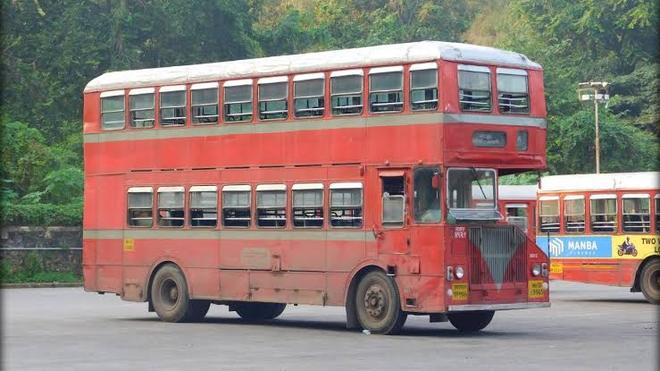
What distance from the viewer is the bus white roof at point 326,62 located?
23.6m

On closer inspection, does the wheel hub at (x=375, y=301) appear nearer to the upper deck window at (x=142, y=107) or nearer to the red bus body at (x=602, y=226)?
the upper deck window at (x=142, y=107)

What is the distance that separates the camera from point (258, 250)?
86.1ft

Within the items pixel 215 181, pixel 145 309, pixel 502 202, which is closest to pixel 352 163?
pixel 215 181

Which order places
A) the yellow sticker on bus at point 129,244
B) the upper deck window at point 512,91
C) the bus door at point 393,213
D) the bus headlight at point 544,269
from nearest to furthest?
the bus door at point 393,213, the upper deck window at point 512,91, the bus headlight at point 544,269, the yellow sticker on bus at point 129,244

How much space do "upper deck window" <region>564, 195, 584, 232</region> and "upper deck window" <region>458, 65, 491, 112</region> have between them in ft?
39.1

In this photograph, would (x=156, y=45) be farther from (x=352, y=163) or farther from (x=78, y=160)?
(x=352, y=163)

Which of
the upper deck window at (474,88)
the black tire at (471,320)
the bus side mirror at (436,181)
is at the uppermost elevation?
the upper deck window at (474,88)

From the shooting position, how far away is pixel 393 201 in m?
24.1

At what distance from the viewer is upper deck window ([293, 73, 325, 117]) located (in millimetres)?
25078

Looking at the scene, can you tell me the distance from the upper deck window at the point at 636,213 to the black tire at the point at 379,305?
11.1 metres

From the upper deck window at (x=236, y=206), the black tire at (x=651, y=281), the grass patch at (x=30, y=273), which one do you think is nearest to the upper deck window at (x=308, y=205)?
the upper deck window at (x=236, y=206)

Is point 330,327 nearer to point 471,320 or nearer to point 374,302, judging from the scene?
point 374,302

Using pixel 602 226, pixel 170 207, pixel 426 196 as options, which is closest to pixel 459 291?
pixel 426 196

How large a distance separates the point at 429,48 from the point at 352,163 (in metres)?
2.40
